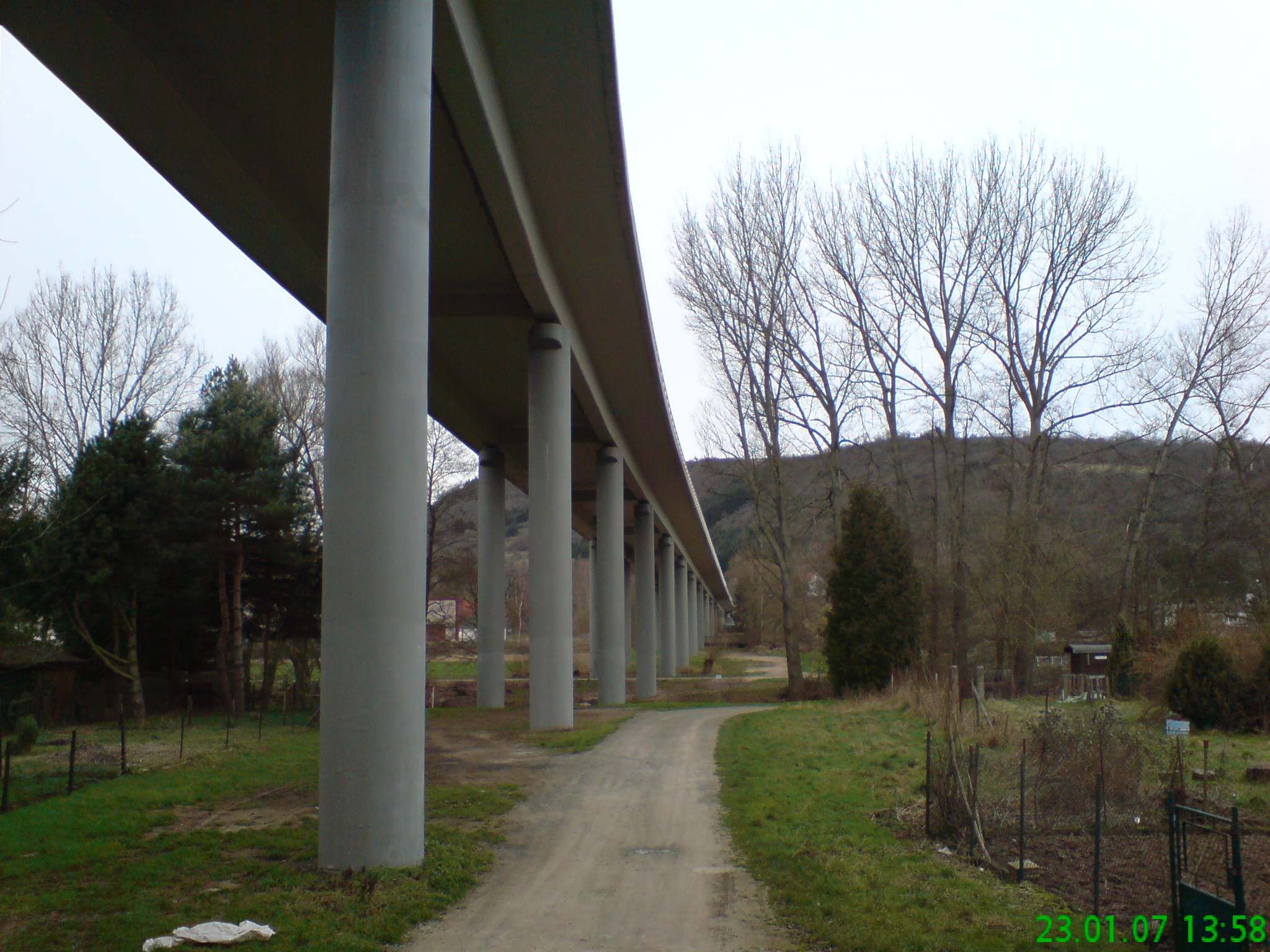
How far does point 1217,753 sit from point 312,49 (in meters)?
16.4

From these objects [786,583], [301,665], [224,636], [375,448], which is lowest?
[301,665]

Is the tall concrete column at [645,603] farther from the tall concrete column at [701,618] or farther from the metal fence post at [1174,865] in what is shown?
A: the tall concrete column at [701,618]

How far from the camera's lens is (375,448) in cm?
771

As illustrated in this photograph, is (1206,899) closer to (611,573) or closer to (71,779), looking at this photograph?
(71,779)

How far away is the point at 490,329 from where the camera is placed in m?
19.7

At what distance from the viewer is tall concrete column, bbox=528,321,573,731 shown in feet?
60.2

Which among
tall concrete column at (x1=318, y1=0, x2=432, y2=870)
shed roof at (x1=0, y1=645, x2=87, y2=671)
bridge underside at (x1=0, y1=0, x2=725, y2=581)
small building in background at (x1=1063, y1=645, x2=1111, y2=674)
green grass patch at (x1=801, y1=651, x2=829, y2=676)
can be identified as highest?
bridge underside at (x1=0, y1=0, x2=725, y2=581)

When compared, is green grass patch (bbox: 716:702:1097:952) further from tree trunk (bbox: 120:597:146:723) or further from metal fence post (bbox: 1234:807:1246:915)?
tree trunk (bbox: 120:597:146:723)

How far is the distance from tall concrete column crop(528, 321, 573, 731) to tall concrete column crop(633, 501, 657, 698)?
55.8 feet

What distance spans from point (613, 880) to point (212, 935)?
3203 mm

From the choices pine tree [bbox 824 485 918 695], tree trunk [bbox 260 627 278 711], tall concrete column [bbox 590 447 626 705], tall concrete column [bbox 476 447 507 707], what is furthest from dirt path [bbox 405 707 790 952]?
tree trunk [bbox 260 627 278 711]

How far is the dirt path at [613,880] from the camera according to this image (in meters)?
6.22

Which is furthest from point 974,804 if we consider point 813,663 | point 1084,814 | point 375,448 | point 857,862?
point 813,663

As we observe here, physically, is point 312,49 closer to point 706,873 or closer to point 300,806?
point 300,806
